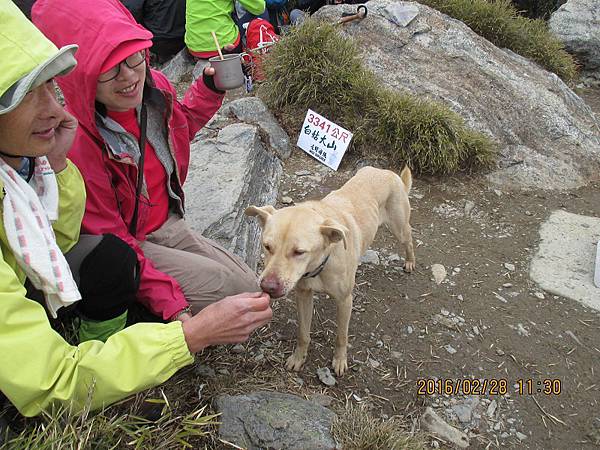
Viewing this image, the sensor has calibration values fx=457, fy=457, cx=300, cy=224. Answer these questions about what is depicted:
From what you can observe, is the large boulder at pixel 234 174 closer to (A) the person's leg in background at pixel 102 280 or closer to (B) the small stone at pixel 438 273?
(A) the person's leg in background at pixel 102 280

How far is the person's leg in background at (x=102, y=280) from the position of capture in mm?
2229

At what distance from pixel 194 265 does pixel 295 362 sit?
103 centimetres

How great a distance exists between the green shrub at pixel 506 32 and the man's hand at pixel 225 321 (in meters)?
7.83

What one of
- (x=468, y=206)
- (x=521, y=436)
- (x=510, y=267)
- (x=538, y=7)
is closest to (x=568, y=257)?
(x=510, y=267)

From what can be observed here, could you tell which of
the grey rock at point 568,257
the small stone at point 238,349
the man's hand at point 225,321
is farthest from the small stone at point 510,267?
the man's hand at point 225,321

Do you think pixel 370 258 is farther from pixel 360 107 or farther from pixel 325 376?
pixel 360 107

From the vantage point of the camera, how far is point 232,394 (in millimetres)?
2482

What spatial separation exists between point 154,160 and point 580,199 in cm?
518

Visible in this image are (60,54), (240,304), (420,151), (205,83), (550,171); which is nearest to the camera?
(60,54)

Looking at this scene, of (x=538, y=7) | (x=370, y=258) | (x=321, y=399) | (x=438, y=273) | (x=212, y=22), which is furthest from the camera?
(x=538, y=7)

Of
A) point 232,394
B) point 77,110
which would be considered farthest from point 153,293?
point 77,110

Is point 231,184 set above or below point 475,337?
above

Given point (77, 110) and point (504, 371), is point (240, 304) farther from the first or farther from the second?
point (504, 371)

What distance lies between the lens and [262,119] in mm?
5895
